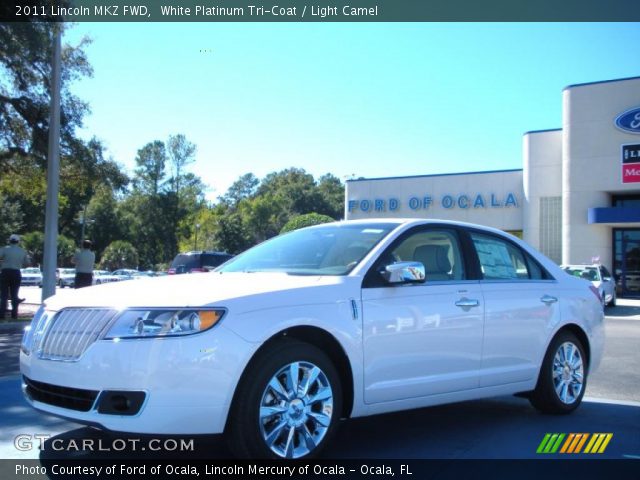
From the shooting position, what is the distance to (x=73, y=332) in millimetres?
3914

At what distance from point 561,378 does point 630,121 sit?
89.7 feet

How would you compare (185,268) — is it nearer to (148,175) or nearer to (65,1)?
(65,1)

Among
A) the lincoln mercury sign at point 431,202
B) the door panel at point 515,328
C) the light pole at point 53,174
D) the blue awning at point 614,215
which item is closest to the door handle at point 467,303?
the door panel at point 515,328

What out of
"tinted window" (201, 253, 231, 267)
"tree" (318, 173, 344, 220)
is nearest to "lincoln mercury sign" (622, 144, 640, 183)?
"tinted window" (201, 253, 231, 267)

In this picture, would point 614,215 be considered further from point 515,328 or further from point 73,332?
point 73,332

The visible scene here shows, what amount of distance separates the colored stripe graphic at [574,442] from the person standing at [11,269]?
36.0 feet

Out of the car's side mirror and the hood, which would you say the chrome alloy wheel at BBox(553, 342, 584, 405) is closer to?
the car's side mirror

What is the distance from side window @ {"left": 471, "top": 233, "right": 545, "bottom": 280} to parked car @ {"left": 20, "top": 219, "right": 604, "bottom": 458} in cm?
2

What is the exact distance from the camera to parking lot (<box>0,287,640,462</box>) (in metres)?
4.49

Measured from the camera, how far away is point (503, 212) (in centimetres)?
3494

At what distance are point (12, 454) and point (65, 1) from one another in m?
→ 13.9

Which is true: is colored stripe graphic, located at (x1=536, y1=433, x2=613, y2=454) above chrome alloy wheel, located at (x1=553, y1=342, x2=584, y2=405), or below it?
below

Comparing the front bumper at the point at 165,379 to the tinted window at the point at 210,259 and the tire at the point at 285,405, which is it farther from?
the tinted window at the point at 210,259

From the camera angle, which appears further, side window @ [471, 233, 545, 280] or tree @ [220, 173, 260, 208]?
tree @ [220, 173, 260, 208]
